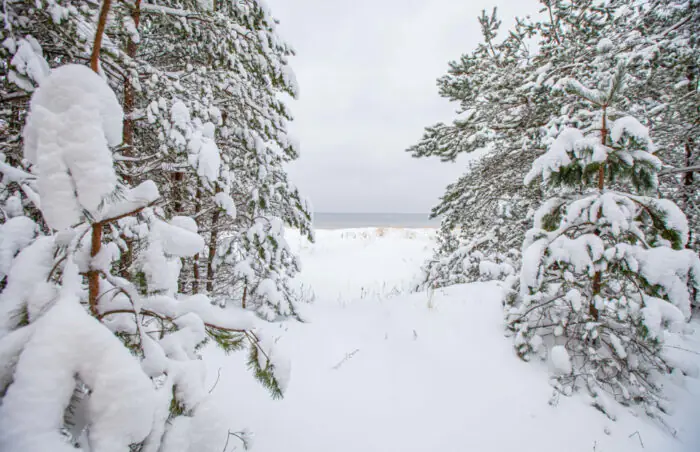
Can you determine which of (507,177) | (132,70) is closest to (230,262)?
(132,70)

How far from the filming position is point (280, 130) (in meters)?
3.71

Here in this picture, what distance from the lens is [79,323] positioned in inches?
27.5

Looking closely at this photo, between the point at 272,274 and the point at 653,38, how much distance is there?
6.51 meters

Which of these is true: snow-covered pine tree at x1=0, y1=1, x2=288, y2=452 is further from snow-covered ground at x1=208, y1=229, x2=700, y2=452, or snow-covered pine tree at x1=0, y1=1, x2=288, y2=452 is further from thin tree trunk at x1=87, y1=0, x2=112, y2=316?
snow-covered ground at x1=208, y1=229, x2=700, y2=452

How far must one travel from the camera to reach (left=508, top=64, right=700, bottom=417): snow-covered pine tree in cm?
194

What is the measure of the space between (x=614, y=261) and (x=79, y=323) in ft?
9.98

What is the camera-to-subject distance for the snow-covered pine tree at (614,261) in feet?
6.35

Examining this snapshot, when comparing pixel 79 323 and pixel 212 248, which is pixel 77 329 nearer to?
pixel 79 323

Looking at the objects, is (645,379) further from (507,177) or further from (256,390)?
(507,177)

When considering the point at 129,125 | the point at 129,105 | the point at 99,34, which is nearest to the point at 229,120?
the point at 129,105

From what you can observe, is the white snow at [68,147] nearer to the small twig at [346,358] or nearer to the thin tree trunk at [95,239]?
the thin tree trunk at [95,239]

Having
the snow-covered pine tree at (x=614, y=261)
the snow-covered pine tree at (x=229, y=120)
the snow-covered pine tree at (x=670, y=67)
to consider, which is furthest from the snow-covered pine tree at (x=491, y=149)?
the snow-covered pine tree at (x=229, y=120)

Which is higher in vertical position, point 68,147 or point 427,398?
point 68,147

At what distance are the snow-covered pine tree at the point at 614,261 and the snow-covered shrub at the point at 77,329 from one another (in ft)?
7.82
